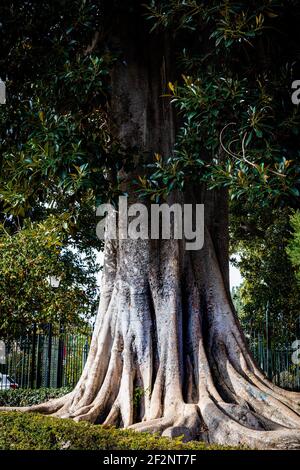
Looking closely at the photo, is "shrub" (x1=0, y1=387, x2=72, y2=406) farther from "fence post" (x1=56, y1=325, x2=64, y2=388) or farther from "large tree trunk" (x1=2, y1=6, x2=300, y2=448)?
"large tree trunk" (x1=2, y1=6, x2=300, y2=448)

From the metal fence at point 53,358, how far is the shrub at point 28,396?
1.76 m

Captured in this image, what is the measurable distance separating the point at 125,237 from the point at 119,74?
8.40ft

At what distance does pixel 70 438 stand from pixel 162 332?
2781 mm

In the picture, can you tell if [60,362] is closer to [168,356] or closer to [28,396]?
[28,396]

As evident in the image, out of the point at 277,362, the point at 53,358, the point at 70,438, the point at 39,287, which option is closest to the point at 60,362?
the point at 53,358

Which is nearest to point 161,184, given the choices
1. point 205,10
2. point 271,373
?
point 205,10

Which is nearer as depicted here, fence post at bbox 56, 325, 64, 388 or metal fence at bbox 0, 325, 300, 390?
fence post at bbox 56, 325, 64, 388

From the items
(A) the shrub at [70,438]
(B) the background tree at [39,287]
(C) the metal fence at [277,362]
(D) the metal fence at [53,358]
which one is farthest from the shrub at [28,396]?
(C) the metal fence at [277,362]

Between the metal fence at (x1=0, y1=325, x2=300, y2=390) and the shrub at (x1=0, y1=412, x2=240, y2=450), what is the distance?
7.53m

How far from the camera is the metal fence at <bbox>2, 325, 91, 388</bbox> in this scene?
45.4 ft

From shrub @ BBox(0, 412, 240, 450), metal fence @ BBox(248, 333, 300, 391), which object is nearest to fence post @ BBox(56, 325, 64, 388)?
metal fence @ BBox(248, 333, 300, 391)

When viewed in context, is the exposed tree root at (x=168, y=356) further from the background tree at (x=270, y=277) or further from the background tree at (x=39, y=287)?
the background tree at (x=270, y=277)

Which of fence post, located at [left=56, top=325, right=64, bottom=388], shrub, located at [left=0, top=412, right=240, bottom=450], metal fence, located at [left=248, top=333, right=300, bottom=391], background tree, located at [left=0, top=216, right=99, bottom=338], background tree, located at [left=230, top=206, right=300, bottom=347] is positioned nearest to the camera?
shrub, located at [left=0, top=412, right=240, bottom=450]

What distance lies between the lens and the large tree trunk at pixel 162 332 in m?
7.29
